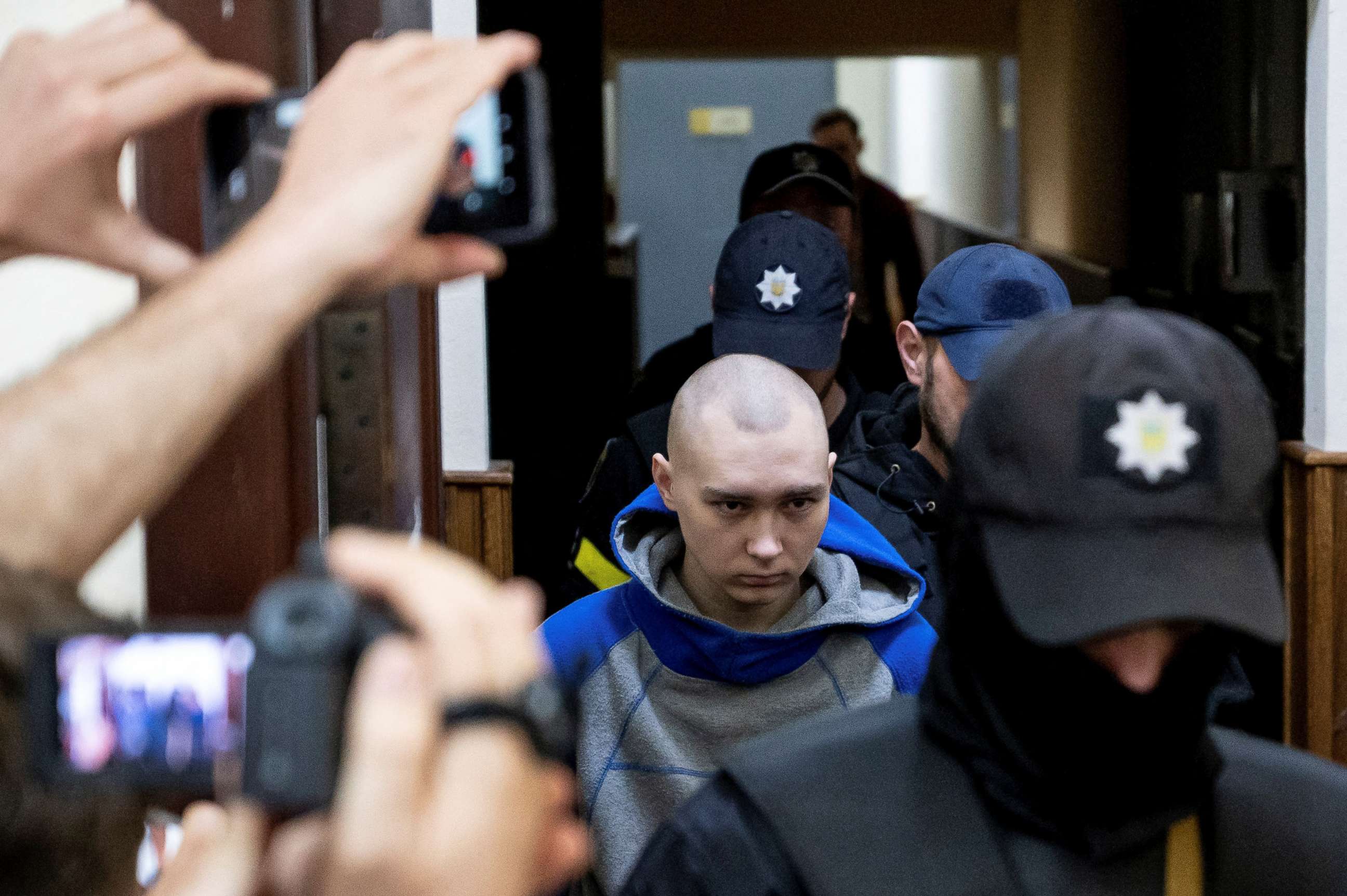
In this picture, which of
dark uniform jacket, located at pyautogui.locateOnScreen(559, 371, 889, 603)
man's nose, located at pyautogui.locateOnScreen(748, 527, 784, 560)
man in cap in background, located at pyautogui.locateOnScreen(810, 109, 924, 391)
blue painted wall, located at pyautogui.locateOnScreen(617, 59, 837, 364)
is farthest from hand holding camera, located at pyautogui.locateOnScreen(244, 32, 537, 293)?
blue painted wall, located at pyautogui.locateOnScreen(617, 59, 837, 364)

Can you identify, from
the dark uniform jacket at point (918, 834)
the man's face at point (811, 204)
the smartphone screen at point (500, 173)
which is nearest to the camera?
the smartphone screen at point (500, 173)

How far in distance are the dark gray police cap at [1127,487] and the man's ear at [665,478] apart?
1.08 m

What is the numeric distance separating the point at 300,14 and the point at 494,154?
0.47 metres

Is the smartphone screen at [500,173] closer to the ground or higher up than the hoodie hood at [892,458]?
higher up

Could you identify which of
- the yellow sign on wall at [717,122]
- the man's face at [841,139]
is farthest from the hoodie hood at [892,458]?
the yellow sign on wall at [717,122]

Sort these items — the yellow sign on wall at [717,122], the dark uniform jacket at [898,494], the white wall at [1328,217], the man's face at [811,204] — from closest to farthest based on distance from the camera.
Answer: the dark uniform jacket at [898,494] < the white wall at [1328,217] < the man's face at [811,204] < the yellow sign on wall at [717,122]

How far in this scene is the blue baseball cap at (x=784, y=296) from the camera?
3.02 meters

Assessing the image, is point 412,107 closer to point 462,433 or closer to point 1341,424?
point 462,433

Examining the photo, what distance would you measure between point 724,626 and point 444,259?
1234 millimetres

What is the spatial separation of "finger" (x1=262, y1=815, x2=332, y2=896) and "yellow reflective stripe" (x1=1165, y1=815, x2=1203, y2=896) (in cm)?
76

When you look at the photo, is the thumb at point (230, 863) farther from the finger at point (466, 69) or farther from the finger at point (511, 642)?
the finger at point (466, 69)

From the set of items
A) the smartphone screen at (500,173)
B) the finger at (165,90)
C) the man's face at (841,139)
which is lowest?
the smartphone screen at (500,173)

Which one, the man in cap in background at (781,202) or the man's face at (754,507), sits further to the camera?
the man in cap in background at (781,202)

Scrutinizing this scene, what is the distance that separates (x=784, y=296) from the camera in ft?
10.0
